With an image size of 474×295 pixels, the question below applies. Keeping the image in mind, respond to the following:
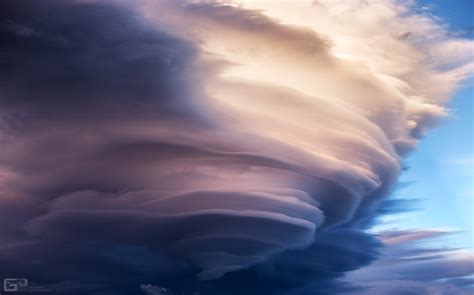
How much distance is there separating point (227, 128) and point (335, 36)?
5.97 ft

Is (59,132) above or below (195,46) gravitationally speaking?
below

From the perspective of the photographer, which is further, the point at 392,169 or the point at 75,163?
the point at 392,169

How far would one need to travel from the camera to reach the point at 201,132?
564cm

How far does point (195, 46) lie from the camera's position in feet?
17.3

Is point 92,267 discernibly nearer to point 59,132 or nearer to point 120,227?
point 120,227

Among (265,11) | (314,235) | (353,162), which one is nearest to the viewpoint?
(265,11)

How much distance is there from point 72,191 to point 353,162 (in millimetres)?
3853

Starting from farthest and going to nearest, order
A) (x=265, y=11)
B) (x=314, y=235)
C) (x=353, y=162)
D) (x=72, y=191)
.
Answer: (x=314, y=235) < (x=353, y=162) < (x=72, y=191) < (x=265, y=11)

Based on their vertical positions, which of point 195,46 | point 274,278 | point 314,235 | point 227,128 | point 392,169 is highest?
point 195,46

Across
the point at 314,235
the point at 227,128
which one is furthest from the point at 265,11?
the point at 314,235

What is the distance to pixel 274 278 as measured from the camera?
650 cm

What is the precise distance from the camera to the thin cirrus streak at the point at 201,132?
5.14 metres

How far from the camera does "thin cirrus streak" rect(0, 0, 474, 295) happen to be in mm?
5137

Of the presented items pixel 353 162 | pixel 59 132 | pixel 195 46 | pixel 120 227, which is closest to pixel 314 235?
pixel 353 162
